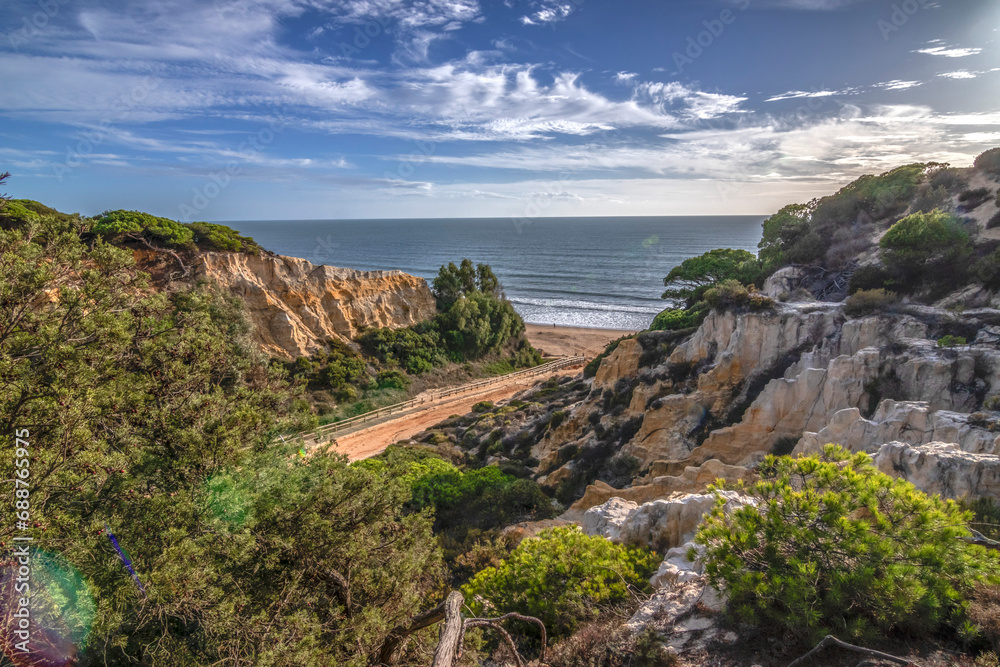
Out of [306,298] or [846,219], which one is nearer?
[846,219]

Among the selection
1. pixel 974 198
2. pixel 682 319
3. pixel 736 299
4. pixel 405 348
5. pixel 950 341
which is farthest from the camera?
pixel 405 348

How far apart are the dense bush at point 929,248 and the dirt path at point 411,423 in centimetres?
2320

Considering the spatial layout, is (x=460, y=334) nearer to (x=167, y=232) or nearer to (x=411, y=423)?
(x=411, y=423)

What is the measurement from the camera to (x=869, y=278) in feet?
59.7

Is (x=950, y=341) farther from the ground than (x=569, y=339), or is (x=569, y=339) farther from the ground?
(x=950, y=341)

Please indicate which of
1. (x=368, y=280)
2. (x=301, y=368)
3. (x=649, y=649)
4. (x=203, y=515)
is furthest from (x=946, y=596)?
(x=368, y=280)

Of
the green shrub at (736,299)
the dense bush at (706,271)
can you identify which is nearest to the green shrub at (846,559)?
the green shrub at (736,299)

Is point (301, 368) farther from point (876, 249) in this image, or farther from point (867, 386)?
point (876, 249)

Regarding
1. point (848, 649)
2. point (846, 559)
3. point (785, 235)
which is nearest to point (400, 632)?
point (848, 649)

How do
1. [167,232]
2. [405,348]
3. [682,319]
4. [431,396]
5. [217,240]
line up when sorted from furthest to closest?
[405,348]
[431,396]
[217,240]
[167,232]
[682,319]

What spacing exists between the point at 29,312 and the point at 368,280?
3472cm

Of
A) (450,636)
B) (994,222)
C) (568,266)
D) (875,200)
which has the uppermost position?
(875,200)

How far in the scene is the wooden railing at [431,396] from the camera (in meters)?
27.5

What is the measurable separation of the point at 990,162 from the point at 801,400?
62.8 feet
